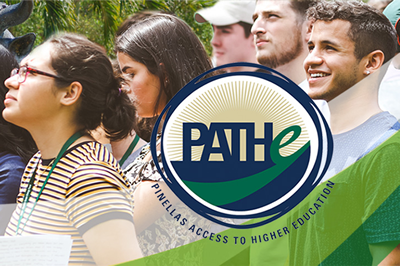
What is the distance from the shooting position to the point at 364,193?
6.08ft

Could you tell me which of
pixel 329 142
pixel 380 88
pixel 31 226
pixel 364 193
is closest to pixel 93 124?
pixel 31 226

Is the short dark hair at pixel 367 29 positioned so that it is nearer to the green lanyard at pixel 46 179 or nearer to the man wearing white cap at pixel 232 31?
the man wearing white cap at pixel 232 31

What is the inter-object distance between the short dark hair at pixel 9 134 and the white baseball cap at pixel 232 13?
100cm

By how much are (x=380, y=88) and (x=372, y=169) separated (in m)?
0.43

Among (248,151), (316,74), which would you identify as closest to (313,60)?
(316,74)

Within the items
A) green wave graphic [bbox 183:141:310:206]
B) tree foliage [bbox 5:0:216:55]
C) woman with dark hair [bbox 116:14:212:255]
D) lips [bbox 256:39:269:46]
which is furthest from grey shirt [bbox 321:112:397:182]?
tree foliage [bbox 5:0:216:55]

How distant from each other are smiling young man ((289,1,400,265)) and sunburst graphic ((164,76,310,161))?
15 cm

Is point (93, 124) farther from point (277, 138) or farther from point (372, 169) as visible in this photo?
point (372, 169)

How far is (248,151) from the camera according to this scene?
1979mm

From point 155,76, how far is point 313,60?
27.5 inches

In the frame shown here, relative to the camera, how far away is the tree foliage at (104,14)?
257cm

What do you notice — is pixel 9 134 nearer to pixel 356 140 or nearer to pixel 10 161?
pixel 10 161

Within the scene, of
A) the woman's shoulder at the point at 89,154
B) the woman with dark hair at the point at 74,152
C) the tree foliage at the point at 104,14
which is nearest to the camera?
the woman with dark hair at the point at 74,152

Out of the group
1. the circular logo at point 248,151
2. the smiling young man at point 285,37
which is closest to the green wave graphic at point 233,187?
the circular logo at point 248,151
